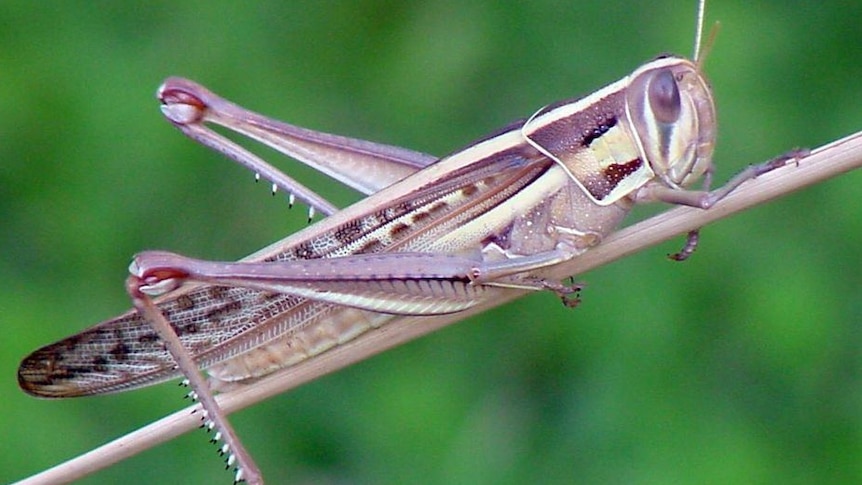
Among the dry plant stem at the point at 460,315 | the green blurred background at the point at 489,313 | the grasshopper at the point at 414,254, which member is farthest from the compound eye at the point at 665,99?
the green blurred background at the point at 489,313

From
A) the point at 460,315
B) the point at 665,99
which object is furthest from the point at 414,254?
the point at 665,99

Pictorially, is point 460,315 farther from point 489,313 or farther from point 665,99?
Result: point 489,313

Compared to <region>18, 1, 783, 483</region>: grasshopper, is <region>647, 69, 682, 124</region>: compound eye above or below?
above

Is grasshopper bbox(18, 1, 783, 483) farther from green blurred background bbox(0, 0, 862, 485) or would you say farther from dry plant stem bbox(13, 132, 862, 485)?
green blurred background bbox(0, 0, 862, 485)

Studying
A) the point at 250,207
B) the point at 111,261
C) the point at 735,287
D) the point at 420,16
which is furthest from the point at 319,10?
the point at 735,287

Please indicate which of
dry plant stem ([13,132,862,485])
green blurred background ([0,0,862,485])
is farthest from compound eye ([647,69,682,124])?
green blurred background ([0,0,862,485])

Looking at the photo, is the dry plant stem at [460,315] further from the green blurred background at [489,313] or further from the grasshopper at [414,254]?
the green blurred background at [489,313]
